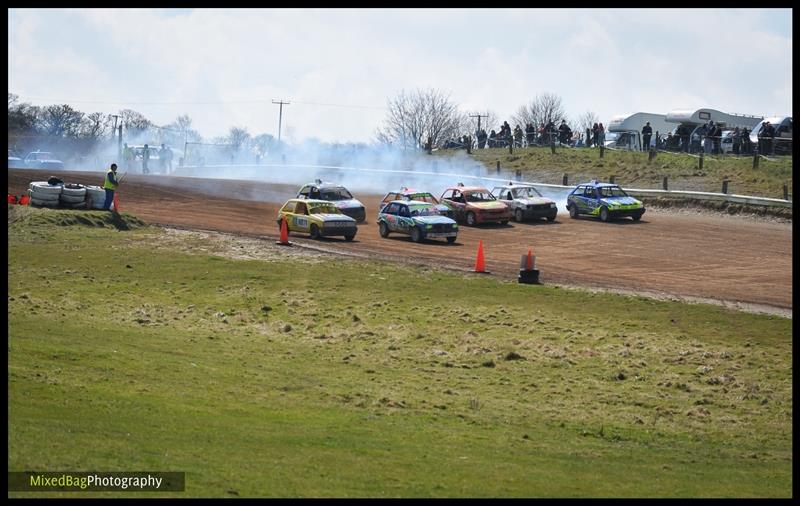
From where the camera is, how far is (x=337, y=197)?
125ft

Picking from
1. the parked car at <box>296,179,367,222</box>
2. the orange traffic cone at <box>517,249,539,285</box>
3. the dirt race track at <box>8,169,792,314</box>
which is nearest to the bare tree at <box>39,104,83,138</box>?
the dirt race track at <box>8,169,792,314</box>

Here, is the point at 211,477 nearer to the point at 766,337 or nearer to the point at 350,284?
the point at 766,337

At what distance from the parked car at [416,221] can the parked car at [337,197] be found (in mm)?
2140

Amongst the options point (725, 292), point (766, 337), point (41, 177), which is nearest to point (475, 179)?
point (41, 177)

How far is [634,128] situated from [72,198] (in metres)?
35.4

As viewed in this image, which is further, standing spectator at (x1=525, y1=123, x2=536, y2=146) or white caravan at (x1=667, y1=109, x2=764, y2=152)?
standing spectator at (x1=525, y1=123, x2=536, y2=146)

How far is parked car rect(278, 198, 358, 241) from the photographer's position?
109 ft

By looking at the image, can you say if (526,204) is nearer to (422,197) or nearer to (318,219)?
(422,197)

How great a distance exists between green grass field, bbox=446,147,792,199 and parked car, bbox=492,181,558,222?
9.40 meters

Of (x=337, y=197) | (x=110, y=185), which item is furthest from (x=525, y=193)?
(x=110, y=185)

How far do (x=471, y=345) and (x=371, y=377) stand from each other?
338 centimetres

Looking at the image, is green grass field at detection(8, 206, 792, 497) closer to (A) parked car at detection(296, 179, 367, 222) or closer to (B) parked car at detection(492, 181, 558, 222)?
(A) parked car at detection(296, 179, 367, 222)

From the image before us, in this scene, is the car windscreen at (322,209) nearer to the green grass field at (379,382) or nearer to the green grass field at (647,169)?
the green grass field at (379,382)
